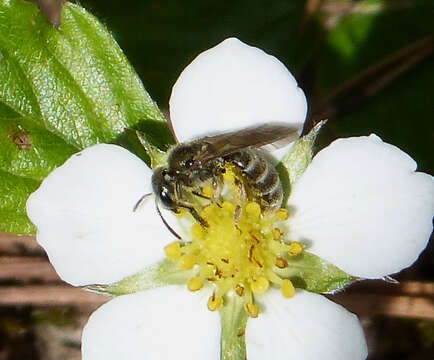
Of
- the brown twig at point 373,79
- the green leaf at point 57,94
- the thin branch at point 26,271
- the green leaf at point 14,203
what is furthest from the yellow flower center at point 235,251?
the brown twig at point 373,79

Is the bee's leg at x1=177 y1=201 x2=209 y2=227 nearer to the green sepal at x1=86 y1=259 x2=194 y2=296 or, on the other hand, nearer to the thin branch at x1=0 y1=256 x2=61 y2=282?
the green sepal at x1=86 y1=259 x2=194 y2=296

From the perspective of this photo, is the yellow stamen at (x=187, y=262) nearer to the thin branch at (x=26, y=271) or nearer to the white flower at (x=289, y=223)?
the white flower at (x=289, y=223)

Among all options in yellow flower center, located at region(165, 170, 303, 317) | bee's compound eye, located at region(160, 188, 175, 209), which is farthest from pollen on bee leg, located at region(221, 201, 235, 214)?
bee's compound eye, located at region(160, 188, 175, 209)

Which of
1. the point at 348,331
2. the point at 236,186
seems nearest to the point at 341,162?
the point at 236,186

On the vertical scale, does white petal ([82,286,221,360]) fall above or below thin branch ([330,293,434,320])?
above

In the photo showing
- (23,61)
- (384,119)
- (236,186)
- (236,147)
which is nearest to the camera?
(236,147)

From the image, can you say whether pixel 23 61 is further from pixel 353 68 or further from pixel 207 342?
pixel 353 68

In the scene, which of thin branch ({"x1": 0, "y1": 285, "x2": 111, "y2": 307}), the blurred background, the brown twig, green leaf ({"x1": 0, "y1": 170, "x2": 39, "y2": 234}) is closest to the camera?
green leaf ({"x1": 0, "y1": 170, "x2": 39, "y2": 234})
